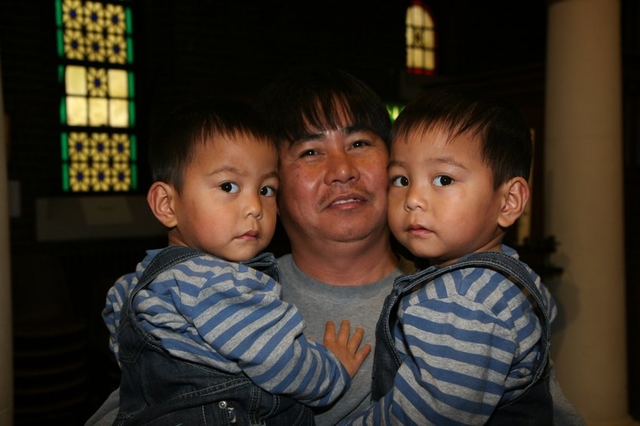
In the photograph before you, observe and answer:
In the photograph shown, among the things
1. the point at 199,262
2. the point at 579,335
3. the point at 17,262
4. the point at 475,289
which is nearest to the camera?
the point at 475,289

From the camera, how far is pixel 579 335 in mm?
4258

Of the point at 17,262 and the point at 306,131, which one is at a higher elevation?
the point at 306,131

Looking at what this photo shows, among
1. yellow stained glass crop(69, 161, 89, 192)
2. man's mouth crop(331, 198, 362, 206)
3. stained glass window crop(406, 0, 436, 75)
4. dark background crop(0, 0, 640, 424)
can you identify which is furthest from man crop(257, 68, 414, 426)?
stained glass window crop(406, 0, 436, 75)

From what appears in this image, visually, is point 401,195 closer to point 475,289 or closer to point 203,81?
point 475,289

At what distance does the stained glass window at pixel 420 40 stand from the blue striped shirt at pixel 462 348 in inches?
337

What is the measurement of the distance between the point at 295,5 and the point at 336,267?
Result: 20.9 ft

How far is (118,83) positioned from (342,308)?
5.77 m

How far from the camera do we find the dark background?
4969mm

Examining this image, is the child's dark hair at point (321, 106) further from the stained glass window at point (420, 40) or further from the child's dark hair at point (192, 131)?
the stained glass window at point (420, 40)

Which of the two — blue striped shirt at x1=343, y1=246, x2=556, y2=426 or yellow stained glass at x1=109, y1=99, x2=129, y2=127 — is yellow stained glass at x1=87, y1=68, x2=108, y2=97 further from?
blue striped shirt at x1=343, y1=246, x2=556, y2=426

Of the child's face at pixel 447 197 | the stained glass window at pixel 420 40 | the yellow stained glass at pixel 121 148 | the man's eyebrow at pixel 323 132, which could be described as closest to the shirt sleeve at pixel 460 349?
the child's face at pixel 447 197

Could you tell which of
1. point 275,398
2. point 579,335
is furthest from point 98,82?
point 275,398

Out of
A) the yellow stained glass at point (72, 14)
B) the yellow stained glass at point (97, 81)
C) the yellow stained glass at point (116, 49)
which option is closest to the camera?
the yellow stained glass at point (72, 14)

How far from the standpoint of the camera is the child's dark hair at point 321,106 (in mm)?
1893
